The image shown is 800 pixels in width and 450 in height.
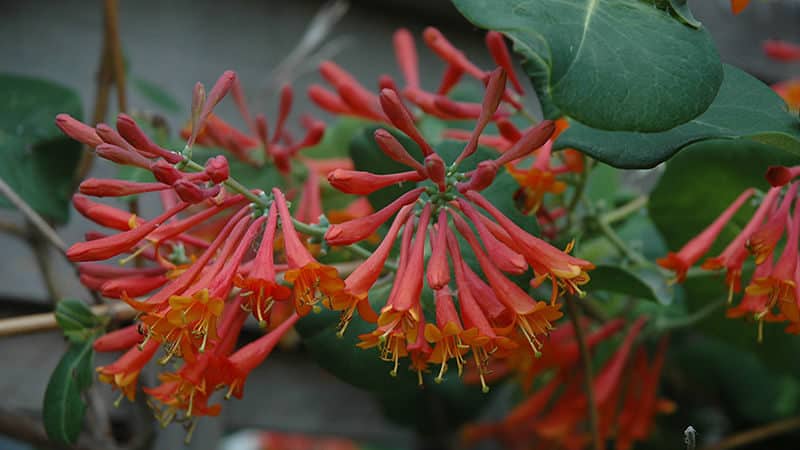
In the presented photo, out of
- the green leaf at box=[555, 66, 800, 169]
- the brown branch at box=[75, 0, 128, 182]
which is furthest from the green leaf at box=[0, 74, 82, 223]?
the green leaf at box=[555, 66, 800, 169]

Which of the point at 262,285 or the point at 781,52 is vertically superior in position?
the point at 262,285

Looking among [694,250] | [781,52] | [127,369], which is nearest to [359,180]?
[127,369]

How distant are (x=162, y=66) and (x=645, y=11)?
100cm

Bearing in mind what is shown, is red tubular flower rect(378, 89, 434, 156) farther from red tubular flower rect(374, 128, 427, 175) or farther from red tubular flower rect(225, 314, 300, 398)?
red tubular flower rect(225, 314, 300, 398)

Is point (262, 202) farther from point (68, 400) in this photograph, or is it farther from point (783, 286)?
point (783, 286)

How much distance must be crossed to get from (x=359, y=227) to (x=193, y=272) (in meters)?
0.13

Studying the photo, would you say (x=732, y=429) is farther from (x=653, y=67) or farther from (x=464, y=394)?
(x=653, y=67)

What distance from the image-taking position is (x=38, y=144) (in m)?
1.02

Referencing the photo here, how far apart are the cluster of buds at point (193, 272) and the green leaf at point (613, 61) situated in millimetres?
199

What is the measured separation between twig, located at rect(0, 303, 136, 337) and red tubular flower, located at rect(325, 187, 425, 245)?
11.5 inches

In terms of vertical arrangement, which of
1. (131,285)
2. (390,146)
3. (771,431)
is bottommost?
(771,431)

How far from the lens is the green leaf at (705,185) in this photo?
911mm

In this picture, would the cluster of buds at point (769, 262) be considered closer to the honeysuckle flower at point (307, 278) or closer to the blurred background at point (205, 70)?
the honeysuckle flower at point (307, 278)

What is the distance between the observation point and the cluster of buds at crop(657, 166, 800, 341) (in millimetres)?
725
